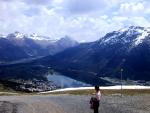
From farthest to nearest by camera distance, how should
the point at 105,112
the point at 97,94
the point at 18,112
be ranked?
the point at 18,112 → the point at 105,112 → the point at 97,94

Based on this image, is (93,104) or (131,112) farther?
(131,112)

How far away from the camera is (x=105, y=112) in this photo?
4728 cm

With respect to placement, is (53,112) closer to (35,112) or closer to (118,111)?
(35,112)

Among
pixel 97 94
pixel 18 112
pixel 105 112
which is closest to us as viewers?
pixel 97 94

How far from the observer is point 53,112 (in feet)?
160

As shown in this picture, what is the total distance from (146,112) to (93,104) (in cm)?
1018

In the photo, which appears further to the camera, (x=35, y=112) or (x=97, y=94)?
(x=35, y=112)

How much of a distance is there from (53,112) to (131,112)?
8.08 metres

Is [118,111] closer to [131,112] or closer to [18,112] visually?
[131,112]

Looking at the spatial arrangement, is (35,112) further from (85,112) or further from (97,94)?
(97,94)

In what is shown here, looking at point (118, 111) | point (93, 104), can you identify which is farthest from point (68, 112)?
point (93, 104)

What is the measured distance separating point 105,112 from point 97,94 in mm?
8671

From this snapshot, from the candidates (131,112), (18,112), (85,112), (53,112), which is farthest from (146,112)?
(18,112)

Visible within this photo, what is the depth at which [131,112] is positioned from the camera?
159 ft
